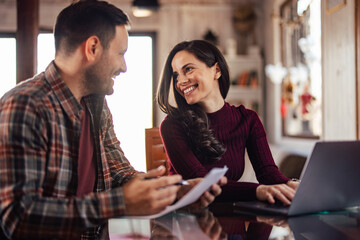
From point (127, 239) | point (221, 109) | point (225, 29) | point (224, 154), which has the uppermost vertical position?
point (225, 29)

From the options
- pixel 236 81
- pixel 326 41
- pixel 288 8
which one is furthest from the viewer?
pixel 236 81

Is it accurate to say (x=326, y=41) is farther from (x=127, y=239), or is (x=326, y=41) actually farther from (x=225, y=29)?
(x=127, y=239)

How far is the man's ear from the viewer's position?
3.71ft

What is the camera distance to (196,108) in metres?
1.66

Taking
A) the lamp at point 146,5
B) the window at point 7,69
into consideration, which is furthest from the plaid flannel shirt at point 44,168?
the window at point 7,69

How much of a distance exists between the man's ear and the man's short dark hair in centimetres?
1

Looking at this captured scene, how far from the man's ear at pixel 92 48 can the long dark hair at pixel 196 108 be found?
20.3 inches

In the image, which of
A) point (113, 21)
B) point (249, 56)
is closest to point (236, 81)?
point (249, 56)

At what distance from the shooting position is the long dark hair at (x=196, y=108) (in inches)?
61.6

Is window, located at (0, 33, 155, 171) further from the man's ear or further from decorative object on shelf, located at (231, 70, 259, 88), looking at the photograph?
the man's ear

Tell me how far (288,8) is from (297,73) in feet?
4.05

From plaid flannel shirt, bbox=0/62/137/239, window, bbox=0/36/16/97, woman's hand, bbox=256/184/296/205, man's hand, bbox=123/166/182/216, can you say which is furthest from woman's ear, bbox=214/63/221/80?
window, bbox=0/36/16/97

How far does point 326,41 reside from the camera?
3402 mm

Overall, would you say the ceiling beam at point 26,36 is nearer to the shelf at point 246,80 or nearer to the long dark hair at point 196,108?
the long dark hair at point 196,108
